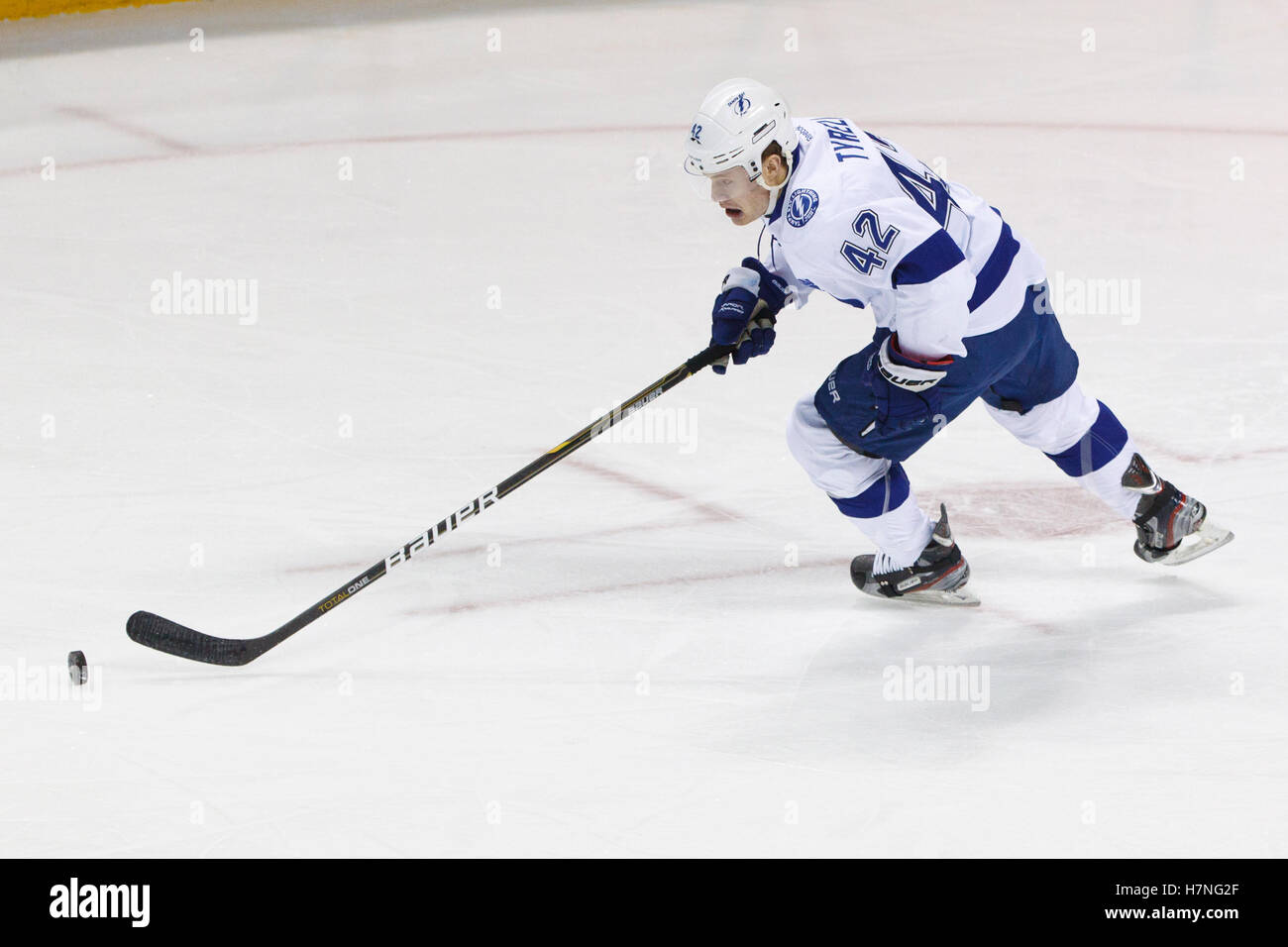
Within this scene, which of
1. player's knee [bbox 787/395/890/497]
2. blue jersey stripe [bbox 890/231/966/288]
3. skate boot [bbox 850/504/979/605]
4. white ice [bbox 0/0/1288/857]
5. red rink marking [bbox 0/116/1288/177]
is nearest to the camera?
white ice [bbox 0/0/1288/857]

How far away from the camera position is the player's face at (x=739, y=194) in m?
3.00

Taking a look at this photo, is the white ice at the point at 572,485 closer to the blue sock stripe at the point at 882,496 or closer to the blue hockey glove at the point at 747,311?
the blue sock stripe at the point at 882,496

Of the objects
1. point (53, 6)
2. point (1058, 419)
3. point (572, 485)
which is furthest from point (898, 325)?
point (53, 6)

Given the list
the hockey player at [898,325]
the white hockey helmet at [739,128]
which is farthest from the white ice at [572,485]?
the white hockey helmet at [739,128]

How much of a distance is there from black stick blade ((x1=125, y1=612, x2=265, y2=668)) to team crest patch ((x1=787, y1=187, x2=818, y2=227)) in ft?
3.93

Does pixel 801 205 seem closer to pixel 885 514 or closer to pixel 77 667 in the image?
pixel 885 514

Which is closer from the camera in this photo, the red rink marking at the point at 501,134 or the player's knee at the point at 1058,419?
the player's knee at the point at 1058,419

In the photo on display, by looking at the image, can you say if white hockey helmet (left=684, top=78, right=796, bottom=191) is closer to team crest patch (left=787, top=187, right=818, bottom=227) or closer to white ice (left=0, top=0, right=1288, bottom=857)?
team crest patch (left=787, top=187, right=818, bottom=227)

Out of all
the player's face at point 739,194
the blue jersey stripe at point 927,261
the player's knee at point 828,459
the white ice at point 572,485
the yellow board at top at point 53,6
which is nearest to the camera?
the white ice at point 572,485

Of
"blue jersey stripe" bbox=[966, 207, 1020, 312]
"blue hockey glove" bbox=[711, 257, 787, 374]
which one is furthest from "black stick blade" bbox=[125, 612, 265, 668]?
"blue jersey stripe" bbox=[966, 207, 1020, 312]

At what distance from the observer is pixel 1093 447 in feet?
11.0

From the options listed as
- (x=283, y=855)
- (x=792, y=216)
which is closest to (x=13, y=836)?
(x=283, y=855)

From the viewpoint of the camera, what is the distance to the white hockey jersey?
9.51 feet

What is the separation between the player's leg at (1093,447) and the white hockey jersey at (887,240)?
0.21m
